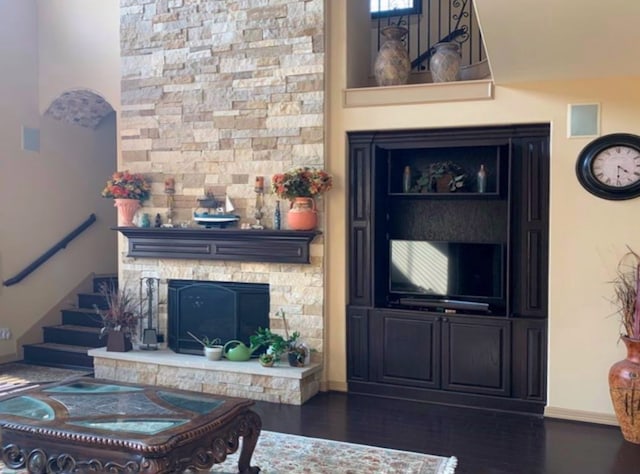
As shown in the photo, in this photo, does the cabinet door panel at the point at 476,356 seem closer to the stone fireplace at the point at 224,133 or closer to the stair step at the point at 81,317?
the stone fireplace at the point at 224,133

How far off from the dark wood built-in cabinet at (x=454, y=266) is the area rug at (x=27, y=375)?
291cm

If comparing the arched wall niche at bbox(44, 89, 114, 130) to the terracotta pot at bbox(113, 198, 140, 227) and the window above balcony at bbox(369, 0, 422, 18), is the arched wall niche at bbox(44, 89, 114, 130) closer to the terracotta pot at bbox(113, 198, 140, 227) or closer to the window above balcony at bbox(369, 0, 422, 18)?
the terracotta pot at bbox(113, 198, 140, 227)

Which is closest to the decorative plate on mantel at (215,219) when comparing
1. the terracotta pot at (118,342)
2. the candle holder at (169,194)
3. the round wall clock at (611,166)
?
the candle holder at (169,194)

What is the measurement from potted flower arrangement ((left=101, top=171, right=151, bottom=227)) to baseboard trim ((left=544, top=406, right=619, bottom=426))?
165 inches

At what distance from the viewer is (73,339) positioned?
21.7 ft

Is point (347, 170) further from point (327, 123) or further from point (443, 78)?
point (443, 78)

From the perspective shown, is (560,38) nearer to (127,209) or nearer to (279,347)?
(279,347)

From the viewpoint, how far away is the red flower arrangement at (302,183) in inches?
204

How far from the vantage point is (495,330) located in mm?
Answer: 4941

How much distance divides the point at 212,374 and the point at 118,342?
3.60 ft

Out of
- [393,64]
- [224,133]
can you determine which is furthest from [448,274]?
[224,133]

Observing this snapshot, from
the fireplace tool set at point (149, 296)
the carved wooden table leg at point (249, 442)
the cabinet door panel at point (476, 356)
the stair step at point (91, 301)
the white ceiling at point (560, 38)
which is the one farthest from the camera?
the stair step at point (91, 301)

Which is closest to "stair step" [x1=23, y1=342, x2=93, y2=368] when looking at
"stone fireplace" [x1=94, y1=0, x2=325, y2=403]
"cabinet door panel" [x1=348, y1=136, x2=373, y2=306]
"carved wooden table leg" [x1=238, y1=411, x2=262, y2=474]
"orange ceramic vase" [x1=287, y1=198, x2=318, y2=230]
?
"stone fireplace" [x1=94, y1=0, x2=325, y2=403]

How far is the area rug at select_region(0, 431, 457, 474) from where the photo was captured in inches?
146
